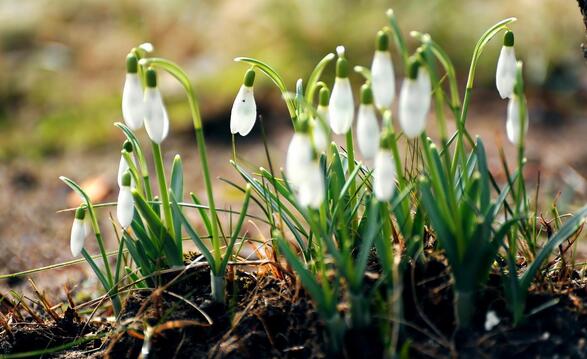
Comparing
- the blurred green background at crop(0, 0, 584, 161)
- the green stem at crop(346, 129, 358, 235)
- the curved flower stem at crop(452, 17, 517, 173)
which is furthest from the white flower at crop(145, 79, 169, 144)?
the blurred green background at crop(0, 0, 584, 161)

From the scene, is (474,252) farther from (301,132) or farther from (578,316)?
(301,132)

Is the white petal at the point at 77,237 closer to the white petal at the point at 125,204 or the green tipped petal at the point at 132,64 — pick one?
the white petal at the point at 125,204

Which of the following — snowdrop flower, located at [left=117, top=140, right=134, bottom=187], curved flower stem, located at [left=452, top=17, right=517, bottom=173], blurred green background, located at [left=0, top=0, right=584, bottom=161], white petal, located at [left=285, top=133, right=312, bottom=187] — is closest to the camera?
white petal, located at [left=285, top=133, right=312, bottom=187]

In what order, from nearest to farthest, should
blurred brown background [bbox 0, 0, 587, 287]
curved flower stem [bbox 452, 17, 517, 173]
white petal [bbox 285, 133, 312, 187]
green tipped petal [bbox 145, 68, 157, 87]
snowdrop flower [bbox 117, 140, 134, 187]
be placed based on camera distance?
white petal [bbox 285, 133, 312, 187] < green tipped petal [bbox 145, 68, 157, 87] < curved flower stem [bbox 452, 17, 517, 173] < snowdrop flower [bbox 117, 140, 134, 187] < blurred brown background [bbox 0, 0, 587, 287]

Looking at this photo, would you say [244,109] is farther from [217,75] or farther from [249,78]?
[217,75]

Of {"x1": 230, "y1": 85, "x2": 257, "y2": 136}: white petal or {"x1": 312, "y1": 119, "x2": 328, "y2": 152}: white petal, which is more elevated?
{"x1": 230, "y1": 85, "x2": 257, "y2": 136}: white petal

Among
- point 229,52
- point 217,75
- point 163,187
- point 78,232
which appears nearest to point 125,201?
point 163,187

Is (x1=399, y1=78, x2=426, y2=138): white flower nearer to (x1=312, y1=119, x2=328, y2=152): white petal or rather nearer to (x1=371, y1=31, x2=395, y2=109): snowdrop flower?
(x1=371, y1=31, x2=395, y2=109): snowdrop flower
